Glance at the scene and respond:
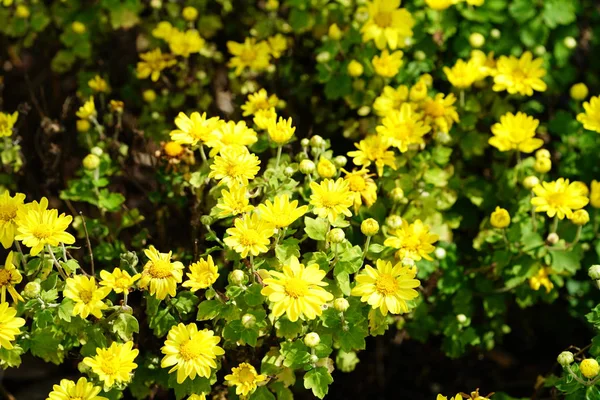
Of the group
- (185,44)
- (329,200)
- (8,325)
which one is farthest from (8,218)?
(185,44)

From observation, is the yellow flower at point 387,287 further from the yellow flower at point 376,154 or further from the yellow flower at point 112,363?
the yellow flower at point 112,363

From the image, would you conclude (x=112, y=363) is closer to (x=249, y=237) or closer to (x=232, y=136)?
(x=249, y=237)

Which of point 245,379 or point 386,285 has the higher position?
point 386,285

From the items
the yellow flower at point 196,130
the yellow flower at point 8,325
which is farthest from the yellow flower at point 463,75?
the yellow flower at point 8,325

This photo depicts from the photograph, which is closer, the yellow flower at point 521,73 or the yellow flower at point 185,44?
the yellow flower at point 521,73

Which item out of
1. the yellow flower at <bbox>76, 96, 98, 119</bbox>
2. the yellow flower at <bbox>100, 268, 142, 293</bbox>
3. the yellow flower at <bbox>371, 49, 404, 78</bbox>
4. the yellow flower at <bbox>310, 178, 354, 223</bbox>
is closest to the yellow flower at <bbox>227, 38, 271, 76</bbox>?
the yellow flower at <bbox>371, 49, 404, 78</bbox>

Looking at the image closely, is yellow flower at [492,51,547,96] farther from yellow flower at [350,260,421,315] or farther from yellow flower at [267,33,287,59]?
yellow flower at [350,260,421,315]
